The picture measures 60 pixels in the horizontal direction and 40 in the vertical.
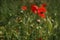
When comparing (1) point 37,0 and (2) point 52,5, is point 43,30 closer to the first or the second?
(2) point 52,5

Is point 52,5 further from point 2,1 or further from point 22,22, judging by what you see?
point 22,22

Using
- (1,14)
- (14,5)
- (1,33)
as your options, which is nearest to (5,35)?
(1,33)

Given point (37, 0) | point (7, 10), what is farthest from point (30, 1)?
point (7, 10)

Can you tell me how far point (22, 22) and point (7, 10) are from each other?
89 cm

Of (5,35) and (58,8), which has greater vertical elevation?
(5,35)

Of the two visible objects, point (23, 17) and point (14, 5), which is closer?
point (23, 17)

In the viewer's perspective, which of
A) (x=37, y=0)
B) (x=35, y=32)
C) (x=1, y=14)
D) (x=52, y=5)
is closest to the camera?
(x=35, y=32)

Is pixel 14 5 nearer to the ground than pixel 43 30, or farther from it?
nearer to the ground

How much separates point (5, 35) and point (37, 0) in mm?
1830

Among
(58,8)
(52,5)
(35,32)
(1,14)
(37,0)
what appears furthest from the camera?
(37,0)

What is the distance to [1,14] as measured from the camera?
3.61 m

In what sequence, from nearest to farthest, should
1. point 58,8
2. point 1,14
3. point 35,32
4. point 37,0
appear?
point 35,32
point 1,14
point 58,8
point 37,0

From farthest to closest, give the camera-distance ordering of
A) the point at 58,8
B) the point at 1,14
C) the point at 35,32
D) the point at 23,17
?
the point at 58,8
the point at 1,14
the point at 23,17
the point at 35,32

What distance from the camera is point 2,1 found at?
4.30 m
